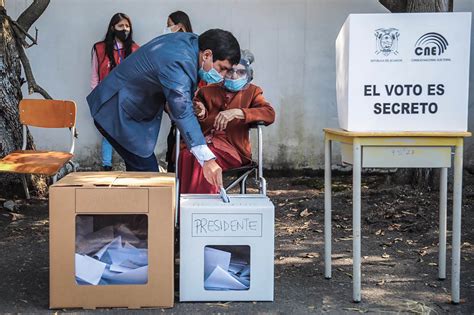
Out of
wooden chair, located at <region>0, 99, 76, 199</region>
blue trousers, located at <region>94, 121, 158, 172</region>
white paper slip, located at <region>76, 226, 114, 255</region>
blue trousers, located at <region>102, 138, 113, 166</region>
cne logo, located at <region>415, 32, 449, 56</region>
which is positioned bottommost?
white paper slip, located at <region>76, 226, 114, 255</region>

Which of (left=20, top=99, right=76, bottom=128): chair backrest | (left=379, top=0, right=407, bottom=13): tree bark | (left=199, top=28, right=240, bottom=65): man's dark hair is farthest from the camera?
(left=379, top=0, right=407, bottom=13): tree bark

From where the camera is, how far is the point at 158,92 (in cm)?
361

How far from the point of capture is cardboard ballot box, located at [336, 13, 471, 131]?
319cm

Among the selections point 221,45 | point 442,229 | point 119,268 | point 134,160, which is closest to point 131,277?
point 119,268

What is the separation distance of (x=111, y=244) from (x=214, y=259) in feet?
1.58

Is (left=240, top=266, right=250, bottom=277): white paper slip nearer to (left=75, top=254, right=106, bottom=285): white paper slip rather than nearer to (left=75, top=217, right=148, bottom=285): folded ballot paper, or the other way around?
(left=75, top=217, right=148, bottom=285): folded ballot paper

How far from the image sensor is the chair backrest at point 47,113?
17.4ft

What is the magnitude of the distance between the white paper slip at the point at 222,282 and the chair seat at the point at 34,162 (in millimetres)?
1692

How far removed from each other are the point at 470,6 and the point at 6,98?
183 inches

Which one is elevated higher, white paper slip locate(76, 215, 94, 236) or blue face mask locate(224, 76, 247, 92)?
blue face mask locate(224, 76, 247, 92)

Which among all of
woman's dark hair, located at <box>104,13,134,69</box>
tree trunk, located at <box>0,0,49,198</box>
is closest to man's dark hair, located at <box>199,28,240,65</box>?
tree trunk, located at <box>0,0,49,198</box>

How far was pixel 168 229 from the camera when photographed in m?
3.11

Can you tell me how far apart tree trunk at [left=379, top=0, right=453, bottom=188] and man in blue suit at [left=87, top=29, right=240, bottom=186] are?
2.87m

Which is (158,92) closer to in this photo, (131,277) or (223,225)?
(223,225)
